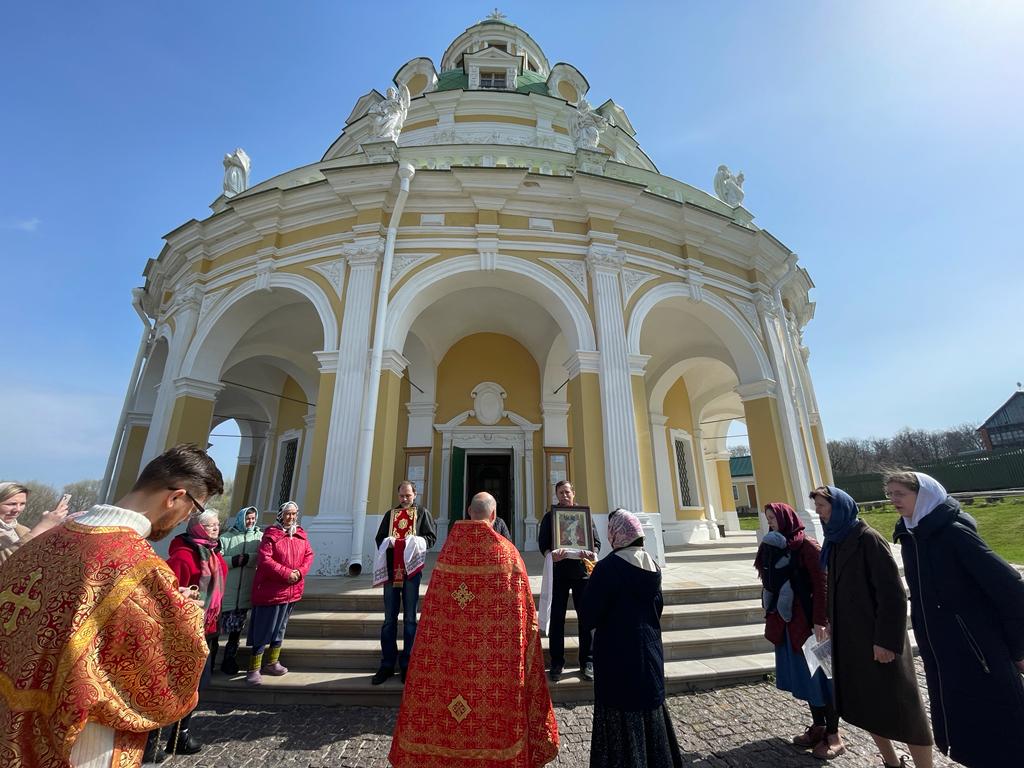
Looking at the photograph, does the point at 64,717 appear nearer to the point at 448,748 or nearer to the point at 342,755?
the point at 448,748

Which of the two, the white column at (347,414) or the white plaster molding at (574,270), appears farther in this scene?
the white plaster molding at (574,270)

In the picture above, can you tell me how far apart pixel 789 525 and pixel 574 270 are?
581 centimetres

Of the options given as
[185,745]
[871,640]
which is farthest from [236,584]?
[871,640]

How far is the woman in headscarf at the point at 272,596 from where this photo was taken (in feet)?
11.8

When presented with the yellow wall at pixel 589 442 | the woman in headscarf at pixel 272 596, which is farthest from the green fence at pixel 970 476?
the woman in headscarf at pixel 272 596

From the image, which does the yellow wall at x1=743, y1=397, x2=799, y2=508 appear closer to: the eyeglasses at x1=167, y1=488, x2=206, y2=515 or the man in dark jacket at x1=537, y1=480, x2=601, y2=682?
the man in dark jacket at x1=537, y1=480, x2=601, y2=682

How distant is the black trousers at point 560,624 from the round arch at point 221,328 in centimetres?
658

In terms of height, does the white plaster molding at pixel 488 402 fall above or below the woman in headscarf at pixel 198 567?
above

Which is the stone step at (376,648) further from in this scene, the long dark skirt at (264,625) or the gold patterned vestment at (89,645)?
the gold patterned vestment at (89,645)

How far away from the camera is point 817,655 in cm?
266

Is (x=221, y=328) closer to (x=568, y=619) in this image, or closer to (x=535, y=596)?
(x=535, y=596)

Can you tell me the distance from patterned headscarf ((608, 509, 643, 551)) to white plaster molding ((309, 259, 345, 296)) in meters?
6.79

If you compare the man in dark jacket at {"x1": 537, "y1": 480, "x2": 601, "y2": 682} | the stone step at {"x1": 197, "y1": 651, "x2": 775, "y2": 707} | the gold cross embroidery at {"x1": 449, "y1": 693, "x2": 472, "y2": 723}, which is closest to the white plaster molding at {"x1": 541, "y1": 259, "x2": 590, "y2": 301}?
the man in dark jacket at {"x1": 537, "y1": 480, "x2": 601, "y2": 682}

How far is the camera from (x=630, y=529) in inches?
91.8
